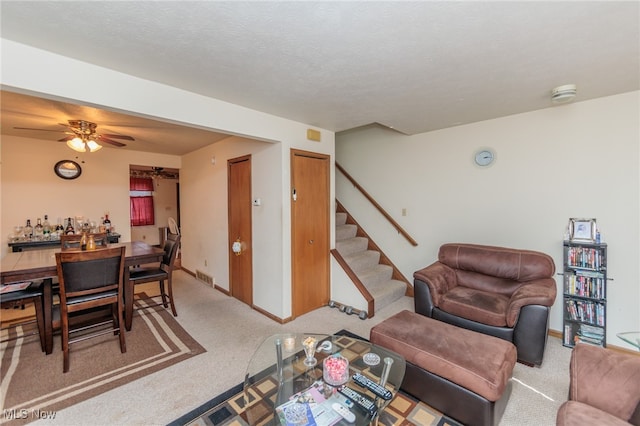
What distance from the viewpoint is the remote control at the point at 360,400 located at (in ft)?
4.69

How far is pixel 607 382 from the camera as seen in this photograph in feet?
4.50

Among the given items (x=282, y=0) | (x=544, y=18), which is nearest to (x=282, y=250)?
(x=282, y=0)

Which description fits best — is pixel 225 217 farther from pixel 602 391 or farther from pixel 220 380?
pixel 602 391

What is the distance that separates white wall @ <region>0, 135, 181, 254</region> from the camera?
403 centimetres

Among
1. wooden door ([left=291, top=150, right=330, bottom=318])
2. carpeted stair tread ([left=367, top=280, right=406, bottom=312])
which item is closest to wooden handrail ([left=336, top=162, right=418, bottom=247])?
carpeted stair tread ([left=367, top=280, right=406, bottom=312])

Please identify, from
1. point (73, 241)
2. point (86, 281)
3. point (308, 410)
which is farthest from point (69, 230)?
point (308, 410)

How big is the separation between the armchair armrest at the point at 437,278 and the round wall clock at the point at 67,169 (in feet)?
18.1

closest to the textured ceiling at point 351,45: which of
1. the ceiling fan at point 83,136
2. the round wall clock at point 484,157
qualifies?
the round wall clock at point 484,157

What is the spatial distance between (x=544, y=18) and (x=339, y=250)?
3.17 meters

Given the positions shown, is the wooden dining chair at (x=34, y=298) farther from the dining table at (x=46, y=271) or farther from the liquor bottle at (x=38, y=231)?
the liquor bottle at (x=38, y=231)

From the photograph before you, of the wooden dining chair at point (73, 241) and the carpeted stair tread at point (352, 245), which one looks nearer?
the wooden dining chair at point (73, 241)

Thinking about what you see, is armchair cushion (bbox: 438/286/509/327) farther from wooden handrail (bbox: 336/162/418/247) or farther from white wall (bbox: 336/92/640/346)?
wooden handrail (bbox: 336/162/418/247)

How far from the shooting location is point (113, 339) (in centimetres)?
280

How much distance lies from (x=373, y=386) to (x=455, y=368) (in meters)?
0.55
